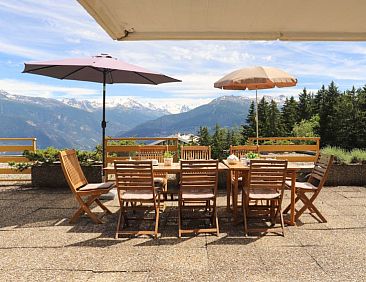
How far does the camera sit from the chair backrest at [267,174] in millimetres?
3871

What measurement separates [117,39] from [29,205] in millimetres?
3102

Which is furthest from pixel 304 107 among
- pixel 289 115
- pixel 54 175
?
pixel 54 175

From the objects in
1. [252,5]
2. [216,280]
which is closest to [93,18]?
[252,5]

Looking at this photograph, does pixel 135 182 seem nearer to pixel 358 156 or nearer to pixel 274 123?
pixel 358 156

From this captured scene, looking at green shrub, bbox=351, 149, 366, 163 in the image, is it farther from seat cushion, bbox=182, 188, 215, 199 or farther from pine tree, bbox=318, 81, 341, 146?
pine tree, bbox=318, 81, 341, 146

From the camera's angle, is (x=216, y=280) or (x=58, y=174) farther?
(x=58, y=174)

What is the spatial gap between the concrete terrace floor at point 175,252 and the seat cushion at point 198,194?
0.47m

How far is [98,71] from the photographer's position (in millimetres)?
6266

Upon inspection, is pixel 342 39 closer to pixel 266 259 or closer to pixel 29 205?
pixel 266 259

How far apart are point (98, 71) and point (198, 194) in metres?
3.55

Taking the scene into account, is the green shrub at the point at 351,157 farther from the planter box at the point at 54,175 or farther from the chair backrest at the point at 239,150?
the planter box at the point at 54,175

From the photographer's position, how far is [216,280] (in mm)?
2705

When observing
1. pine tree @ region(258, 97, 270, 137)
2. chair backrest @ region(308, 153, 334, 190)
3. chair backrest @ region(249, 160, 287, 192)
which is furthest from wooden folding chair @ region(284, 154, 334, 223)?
pine tree @ region(258, 97, 270, 137)

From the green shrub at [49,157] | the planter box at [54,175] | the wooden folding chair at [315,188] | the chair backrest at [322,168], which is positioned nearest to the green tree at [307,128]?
the green shrub at [49,157]
